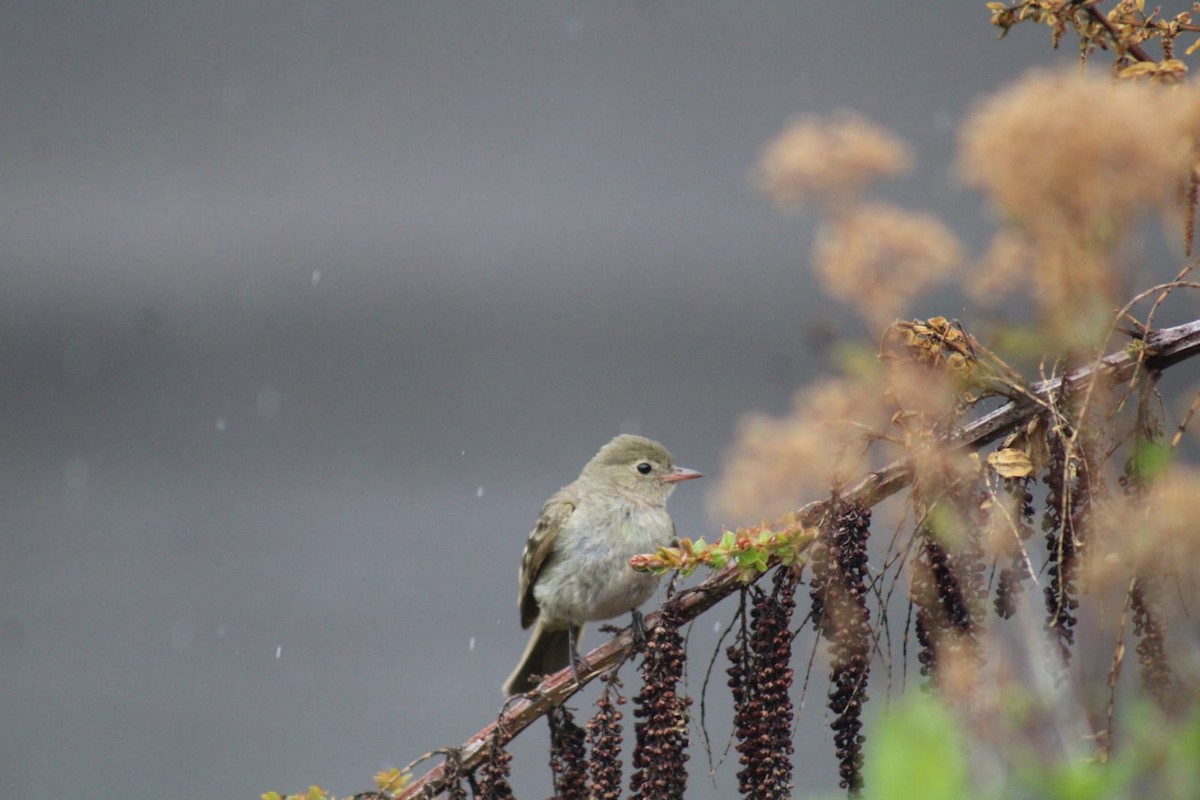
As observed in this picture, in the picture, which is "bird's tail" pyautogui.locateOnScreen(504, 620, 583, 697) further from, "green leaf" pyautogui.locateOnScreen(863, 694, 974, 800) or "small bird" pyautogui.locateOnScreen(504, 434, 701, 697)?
"green leaf" pyautogui.locateOnScreen(863, 694, 974, 800)

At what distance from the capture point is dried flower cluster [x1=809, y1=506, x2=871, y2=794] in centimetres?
168

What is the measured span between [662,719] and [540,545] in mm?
2732

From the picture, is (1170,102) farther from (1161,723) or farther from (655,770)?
(655,770)

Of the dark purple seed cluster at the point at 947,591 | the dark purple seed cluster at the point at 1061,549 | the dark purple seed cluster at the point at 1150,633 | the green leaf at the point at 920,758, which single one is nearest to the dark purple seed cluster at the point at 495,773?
the dark purple seed cluster at the point at 947,591

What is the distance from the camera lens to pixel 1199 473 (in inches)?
49.7

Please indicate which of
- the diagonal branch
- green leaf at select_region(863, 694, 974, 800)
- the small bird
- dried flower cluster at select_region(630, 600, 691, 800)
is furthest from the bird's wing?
green leaf at select_region(863, 694, 974, 800)

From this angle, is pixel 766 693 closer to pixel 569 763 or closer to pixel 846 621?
pixel 846 621

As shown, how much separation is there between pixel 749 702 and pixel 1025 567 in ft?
1.44

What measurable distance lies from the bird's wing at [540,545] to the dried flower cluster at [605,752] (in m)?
2.53

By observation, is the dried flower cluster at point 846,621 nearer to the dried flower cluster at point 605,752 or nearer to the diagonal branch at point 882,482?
the diagonal branch at point 882,482

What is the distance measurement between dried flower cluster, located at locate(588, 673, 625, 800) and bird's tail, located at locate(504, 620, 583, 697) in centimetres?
267

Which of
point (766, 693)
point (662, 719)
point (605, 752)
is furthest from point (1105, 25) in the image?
point (605, 752)

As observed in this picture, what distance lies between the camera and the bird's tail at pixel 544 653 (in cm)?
470

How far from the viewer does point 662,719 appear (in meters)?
1.87
